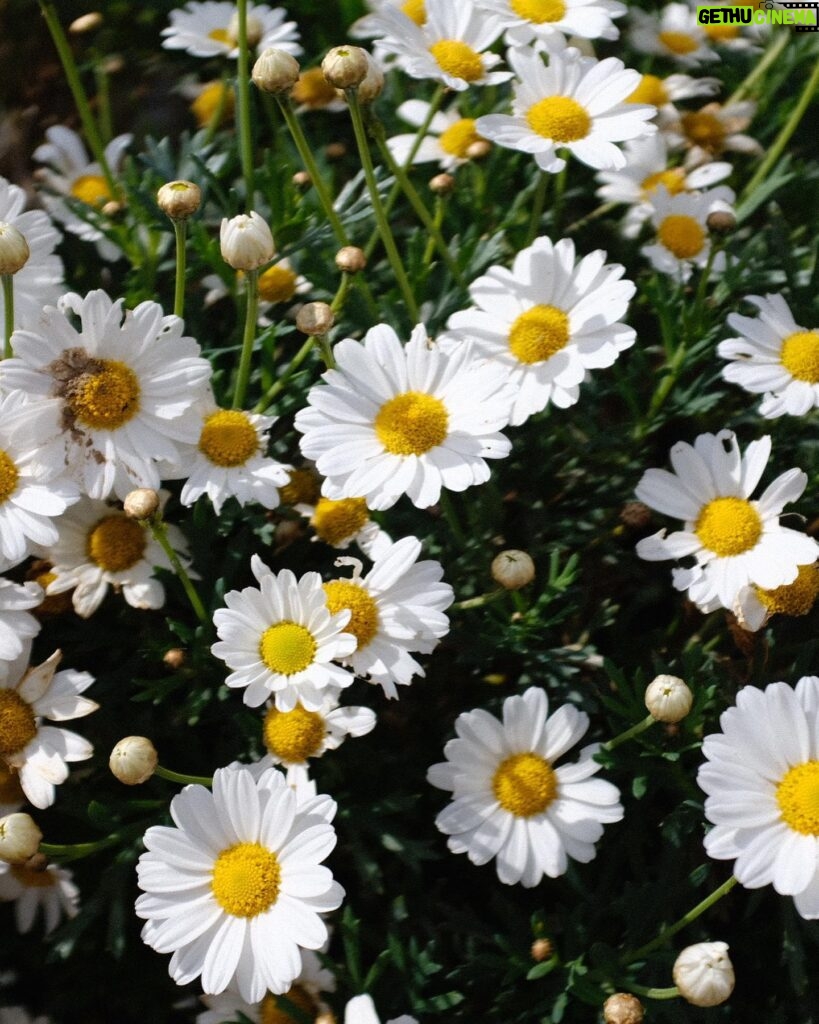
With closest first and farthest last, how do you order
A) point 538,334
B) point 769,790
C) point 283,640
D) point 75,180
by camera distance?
point 769,790 < point 283,640 < point 538,334 < point 75,180

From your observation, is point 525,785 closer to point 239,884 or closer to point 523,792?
point 523,792

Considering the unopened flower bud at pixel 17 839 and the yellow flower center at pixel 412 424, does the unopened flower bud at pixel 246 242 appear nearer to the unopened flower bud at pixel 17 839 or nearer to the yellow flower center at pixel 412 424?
the yellow flower center at pixel 412 424

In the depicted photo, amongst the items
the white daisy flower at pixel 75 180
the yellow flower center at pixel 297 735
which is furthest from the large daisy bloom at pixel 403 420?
the white daisy flower at pixel 75 180

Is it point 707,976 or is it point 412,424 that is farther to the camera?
point 412,424

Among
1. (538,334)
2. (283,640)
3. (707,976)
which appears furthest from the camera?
(538,334)

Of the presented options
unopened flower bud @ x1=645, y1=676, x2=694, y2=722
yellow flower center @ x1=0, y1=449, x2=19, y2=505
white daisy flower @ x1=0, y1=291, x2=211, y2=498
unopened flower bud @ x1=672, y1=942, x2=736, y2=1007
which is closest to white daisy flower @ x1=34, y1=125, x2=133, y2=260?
white daisy flower @ x1=0, y1=291, x2=211, y2=498

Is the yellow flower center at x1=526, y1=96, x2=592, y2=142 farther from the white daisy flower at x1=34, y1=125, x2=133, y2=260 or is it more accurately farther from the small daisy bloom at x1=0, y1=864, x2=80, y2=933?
the small daisy bloom at x1=0, y1=864, x2=80, y2=933

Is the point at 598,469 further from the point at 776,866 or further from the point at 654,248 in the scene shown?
the point at 776,866

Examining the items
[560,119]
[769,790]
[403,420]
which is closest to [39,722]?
[403,420]
